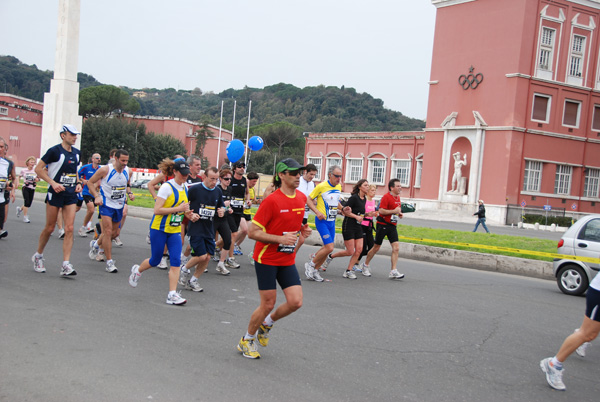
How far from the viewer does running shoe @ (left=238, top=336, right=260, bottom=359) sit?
218 inches

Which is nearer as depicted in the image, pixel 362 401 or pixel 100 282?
pixel 362 401

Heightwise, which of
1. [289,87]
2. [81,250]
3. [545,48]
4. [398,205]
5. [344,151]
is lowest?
[81,250]

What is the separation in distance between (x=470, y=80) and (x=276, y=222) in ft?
147

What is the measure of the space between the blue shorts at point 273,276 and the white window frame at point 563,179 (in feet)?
149

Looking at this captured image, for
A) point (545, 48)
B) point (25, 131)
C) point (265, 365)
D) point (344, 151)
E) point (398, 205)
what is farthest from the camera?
point (25, 131)

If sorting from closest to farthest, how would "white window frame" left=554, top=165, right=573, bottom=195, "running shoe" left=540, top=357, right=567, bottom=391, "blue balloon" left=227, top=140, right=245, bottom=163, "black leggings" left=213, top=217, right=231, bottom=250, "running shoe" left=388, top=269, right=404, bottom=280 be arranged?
"running shoe" left=540, top=357, right=567, bottom=391 → "black leggings" left=213, top=217, right=231, bottom=250 → "running shoe" left=388, top=269, right=404, bottom=280 → "blue balloon" left=227, top=140, right=245, bottom=163 → "white window frame" left=554, top=165, right=573, bottom=195

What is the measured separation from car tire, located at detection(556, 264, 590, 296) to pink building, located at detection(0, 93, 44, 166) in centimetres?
6124

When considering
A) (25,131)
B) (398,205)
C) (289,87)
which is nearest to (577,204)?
(398,205)

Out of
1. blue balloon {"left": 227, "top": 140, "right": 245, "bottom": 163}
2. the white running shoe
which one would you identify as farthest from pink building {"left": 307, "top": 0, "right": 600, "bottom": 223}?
the white running shoe

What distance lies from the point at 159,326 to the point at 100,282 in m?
2.72

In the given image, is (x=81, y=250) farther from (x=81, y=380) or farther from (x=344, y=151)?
(x=344, y=151)

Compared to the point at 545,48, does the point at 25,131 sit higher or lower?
lower

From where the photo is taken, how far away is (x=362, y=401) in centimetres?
462

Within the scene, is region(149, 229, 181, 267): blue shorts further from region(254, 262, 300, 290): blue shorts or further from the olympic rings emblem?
the olympic rings emblem
